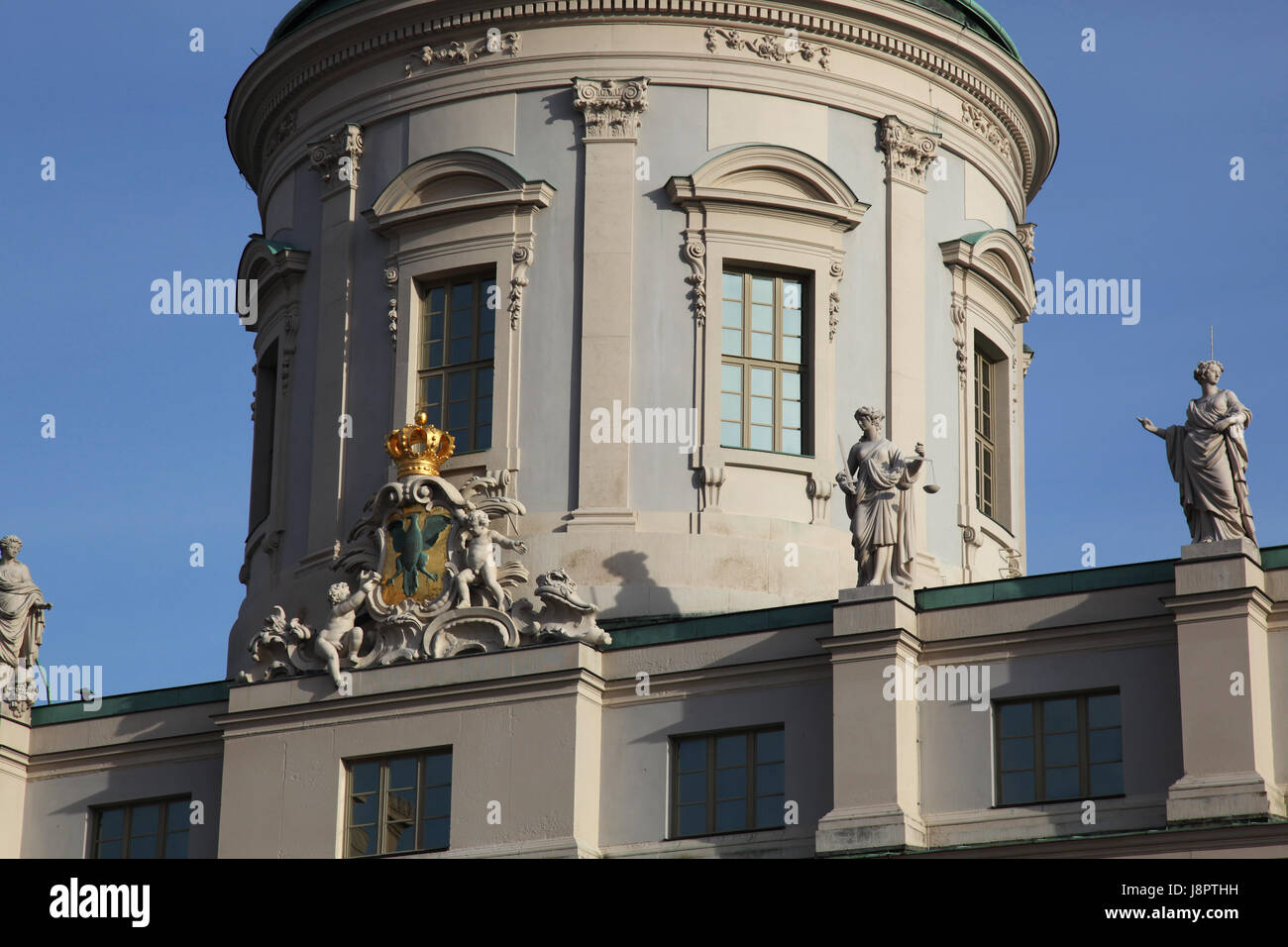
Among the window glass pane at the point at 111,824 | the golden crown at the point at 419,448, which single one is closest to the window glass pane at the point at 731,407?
the golden crown at the point at 419,448

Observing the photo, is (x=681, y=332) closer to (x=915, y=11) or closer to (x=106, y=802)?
(x=915, y=11)

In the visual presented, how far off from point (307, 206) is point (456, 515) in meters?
8.70

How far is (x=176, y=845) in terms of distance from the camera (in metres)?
42.8

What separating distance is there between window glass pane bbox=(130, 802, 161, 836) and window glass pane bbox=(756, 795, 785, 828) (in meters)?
9.68

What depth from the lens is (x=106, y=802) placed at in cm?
4334

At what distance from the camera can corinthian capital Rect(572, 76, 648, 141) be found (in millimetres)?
46625

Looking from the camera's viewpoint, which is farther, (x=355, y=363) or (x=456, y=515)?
(x=355, y=363)

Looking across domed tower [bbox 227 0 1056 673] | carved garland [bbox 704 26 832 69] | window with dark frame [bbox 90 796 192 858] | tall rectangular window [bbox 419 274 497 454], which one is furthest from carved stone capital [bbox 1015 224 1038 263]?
window with dark frame [bbox 90 796 192 858]

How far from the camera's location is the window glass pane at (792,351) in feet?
152

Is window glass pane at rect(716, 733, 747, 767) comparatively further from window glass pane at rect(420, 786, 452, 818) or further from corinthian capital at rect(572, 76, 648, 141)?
corinthian capital at rect(572, 76, 648, 141)

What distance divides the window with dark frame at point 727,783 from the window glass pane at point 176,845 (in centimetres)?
779

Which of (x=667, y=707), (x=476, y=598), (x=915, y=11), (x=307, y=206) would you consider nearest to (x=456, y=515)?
(x=476, y=598)

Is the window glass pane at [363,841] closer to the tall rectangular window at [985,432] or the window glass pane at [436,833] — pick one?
the window glass pane at [436,833]
